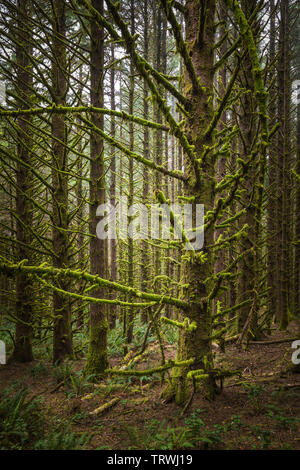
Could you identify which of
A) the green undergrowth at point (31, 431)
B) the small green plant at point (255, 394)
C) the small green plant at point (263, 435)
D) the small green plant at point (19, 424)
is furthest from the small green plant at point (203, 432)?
the small green plant at point (19, 424)

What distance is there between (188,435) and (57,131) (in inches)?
257

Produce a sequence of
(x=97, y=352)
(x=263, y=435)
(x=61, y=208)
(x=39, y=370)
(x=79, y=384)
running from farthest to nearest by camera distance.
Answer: (x=39, y=370)
(x=61, y=208)
(x=97, y=352)
(x=79, y=384)
(x=263, y=435)

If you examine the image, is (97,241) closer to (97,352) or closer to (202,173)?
(97,352)

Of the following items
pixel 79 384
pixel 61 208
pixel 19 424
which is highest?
pixel 61 208

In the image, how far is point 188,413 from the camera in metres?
2.95

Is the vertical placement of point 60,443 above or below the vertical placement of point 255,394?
below

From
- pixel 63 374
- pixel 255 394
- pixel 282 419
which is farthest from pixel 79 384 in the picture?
pixel 282 419

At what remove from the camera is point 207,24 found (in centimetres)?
274

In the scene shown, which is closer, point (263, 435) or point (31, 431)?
point (263, 435)

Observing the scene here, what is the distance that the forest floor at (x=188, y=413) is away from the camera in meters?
2.67

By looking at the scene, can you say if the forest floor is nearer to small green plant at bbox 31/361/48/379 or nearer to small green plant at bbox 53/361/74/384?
small green plant at bbox 53/361/74/384
